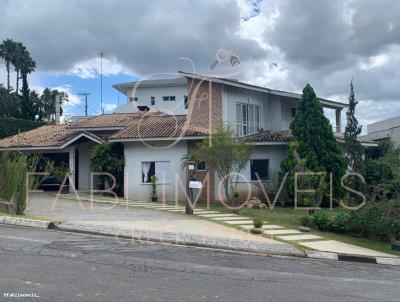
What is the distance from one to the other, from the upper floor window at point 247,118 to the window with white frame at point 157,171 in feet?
16.1

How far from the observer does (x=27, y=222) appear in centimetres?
1303

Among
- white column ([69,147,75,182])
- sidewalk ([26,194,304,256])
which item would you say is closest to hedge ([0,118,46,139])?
white column ([69,147,75,182])

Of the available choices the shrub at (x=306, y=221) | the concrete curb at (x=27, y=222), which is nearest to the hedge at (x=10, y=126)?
the concrete curb at (x=27, y=222)

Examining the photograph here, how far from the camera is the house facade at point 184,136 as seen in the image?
24219mm

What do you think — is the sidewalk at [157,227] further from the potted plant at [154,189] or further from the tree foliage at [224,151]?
the potted plant at [154,189]

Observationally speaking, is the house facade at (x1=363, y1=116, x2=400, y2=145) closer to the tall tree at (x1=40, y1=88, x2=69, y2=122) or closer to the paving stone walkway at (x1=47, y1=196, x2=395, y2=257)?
the paving stone walkway at (x1=47, y1=196, x2=395, y2=257)

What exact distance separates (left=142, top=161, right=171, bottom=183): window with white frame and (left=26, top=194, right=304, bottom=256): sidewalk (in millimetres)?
6140

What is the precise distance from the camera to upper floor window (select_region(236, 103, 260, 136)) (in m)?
26.8

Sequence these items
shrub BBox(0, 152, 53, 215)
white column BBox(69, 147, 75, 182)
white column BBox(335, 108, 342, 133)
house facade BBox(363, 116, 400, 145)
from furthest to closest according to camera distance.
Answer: house facade BBox(363, 116, 400, 145), white column BBox(335, 108, 342, 133), white column BBox(69, 147, 75, 182), shrub BBox(0, 152, 53, 215)

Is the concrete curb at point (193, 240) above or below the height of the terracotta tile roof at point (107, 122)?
below

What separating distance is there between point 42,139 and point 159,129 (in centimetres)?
837

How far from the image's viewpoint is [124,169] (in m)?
24.8

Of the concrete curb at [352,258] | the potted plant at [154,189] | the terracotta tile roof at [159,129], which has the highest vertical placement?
the terracotta tile roof at [159,129]

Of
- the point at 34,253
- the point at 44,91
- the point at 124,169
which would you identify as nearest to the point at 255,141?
the point at 124,169
